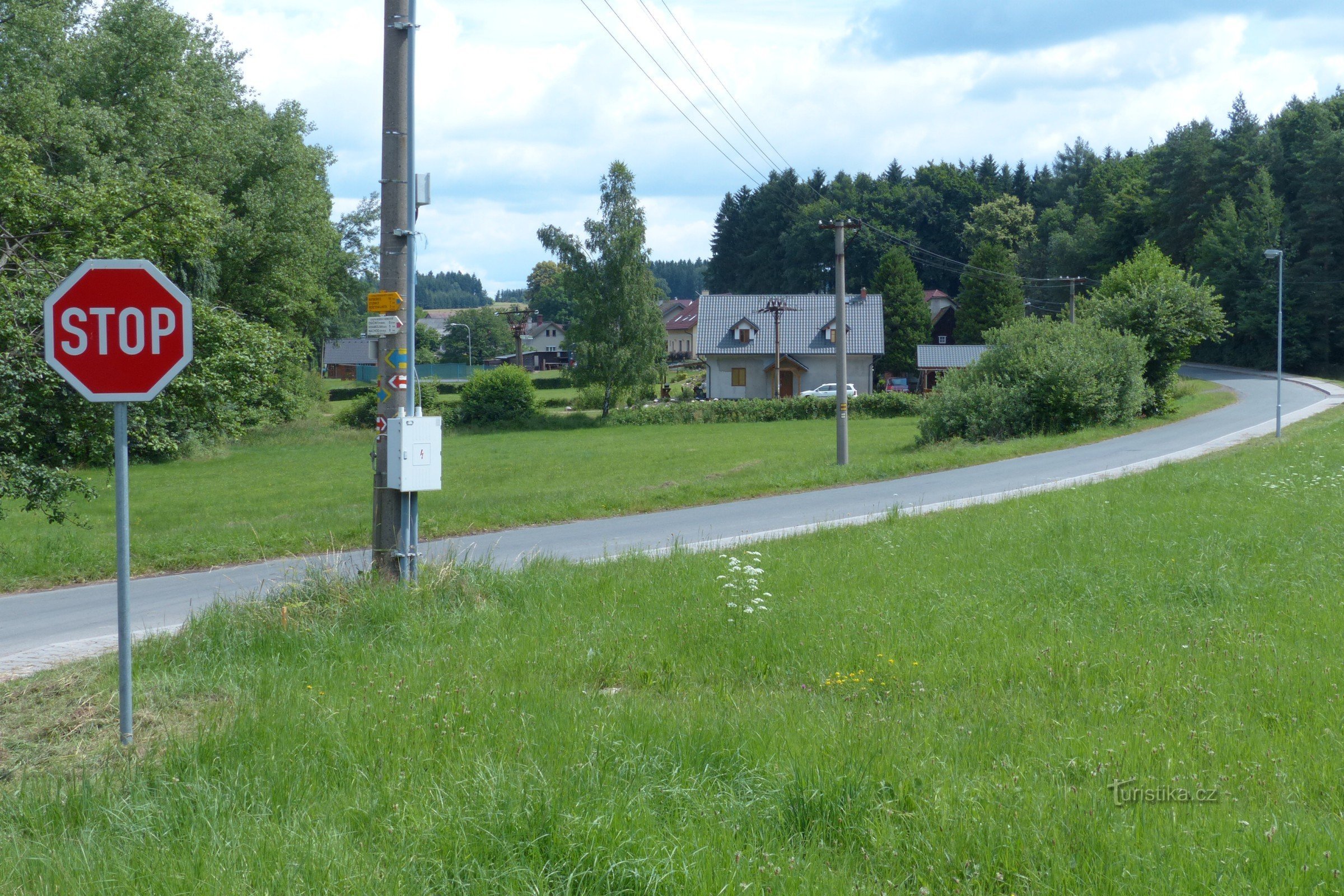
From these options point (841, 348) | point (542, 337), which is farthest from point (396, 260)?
point (542, 337)

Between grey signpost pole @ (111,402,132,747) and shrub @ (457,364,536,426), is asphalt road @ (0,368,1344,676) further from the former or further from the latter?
shrub @ (457,364,536,426)

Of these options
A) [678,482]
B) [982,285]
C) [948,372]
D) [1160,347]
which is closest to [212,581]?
[678,482]

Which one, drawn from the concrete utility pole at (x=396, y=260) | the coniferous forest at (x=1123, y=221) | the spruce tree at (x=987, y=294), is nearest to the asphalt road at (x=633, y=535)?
the concrete utility pole at (x=396, y=260)

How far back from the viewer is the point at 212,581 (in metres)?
12.6

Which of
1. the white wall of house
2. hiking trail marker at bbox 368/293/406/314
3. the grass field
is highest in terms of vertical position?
the white wall of house

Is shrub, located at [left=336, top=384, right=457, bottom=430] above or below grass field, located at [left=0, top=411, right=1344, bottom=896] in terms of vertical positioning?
above

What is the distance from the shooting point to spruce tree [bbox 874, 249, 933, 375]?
82375 millimetres

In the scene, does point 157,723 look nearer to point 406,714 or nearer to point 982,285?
point 406,714

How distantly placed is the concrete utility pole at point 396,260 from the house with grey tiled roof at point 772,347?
66156mm

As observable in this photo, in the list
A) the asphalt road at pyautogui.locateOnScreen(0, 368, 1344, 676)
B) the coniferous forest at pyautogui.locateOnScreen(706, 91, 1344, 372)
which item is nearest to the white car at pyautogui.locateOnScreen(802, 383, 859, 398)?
the coniferous forest at pyautogui.locateOnScreen(706, 91, 1344, 372)

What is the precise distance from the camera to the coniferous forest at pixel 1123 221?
2776 inches

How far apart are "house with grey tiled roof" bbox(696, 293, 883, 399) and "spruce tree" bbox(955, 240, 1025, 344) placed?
1326cm

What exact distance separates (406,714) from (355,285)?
171 ft

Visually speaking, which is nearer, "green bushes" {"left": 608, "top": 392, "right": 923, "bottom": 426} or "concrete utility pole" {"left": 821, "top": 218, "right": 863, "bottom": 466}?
"concrete utility pole" {"left": 821, "top": 218, "right": 863, "bottom": 466}
